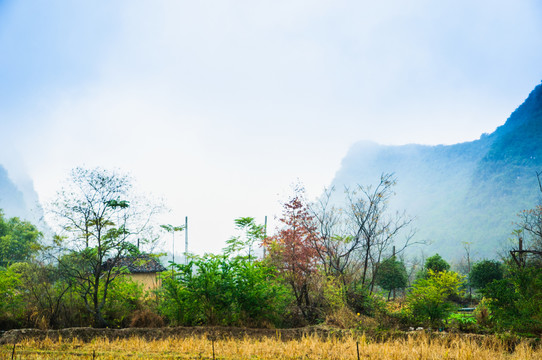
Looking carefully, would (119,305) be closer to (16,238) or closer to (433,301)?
(433,301)

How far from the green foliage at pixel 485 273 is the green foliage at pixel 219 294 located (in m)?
16.8

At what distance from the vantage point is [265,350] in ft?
23.2

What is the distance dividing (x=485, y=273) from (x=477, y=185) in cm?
7719

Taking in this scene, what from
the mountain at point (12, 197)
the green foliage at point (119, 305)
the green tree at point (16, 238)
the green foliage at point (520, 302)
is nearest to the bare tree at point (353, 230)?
the green foliage at point (520, 302)

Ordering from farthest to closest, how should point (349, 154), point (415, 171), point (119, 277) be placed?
1. point (349, 154)
2. point (415, 171)
3. point (119, 277)

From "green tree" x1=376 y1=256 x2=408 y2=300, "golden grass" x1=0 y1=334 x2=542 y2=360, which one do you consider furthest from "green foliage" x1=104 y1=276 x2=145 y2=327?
"green tree" x1=376 y1=256 x2=408 y2=300

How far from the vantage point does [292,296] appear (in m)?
11.5

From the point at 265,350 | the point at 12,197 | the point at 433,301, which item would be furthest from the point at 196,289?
the point at 12,197

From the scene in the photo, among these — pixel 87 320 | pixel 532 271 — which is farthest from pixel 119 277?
pixel 532 271

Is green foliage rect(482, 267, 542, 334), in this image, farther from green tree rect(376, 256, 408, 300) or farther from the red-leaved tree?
green tree rect(376, 256, 408, 300)

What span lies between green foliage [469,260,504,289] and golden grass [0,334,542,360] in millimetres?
16213

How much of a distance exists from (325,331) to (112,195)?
667 cm

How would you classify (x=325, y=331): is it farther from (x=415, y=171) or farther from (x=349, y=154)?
(x=349, y=154)

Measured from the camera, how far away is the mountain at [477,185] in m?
70.2
